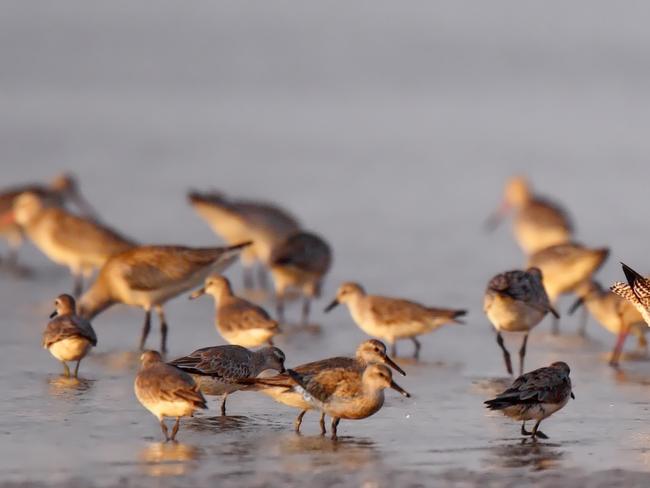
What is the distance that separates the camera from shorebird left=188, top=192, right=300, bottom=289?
17.7 m

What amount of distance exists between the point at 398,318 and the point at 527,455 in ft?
12.0

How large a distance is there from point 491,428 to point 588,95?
26.0m

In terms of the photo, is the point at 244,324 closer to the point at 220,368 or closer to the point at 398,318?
the point at 398,318

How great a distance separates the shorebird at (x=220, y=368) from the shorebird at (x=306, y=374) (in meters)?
0.20

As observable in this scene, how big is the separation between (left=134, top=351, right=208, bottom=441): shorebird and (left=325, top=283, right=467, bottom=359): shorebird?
3582 millimetres

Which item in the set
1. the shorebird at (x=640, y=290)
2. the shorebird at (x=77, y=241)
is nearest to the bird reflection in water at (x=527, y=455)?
the shorebird at (x=640, y=290)

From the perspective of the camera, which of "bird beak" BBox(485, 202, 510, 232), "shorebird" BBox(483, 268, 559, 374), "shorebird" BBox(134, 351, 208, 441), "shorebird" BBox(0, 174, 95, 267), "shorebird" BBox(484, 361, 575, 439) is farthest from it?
"bird beak" BBox(485, 202, 510, 232)

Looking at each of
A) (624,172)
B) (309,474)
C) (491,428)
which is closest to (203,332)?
(491,428)

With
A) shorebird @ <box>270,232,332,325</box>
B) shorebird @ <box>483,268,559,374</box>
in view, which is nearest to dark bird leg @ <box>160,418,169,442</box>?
shorebird @ <box>483,268,559,374</box>

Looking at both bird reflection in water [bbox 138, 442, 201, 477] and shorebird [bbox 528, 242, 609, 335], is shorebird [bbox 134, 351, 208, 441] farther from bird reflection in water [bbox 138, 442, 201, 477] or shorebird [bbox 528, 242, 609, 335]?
shorebird [bbox 528, 242, 609, 335]

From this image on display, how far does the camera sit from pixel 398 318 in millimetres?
12203

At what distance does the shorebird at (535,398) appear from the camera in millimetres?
8953

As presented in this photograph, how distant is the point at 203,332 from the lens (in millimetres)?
13219

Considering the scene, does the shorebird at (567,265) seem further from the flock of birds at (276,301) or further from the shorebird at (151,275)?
the shorebird at (151,275)
